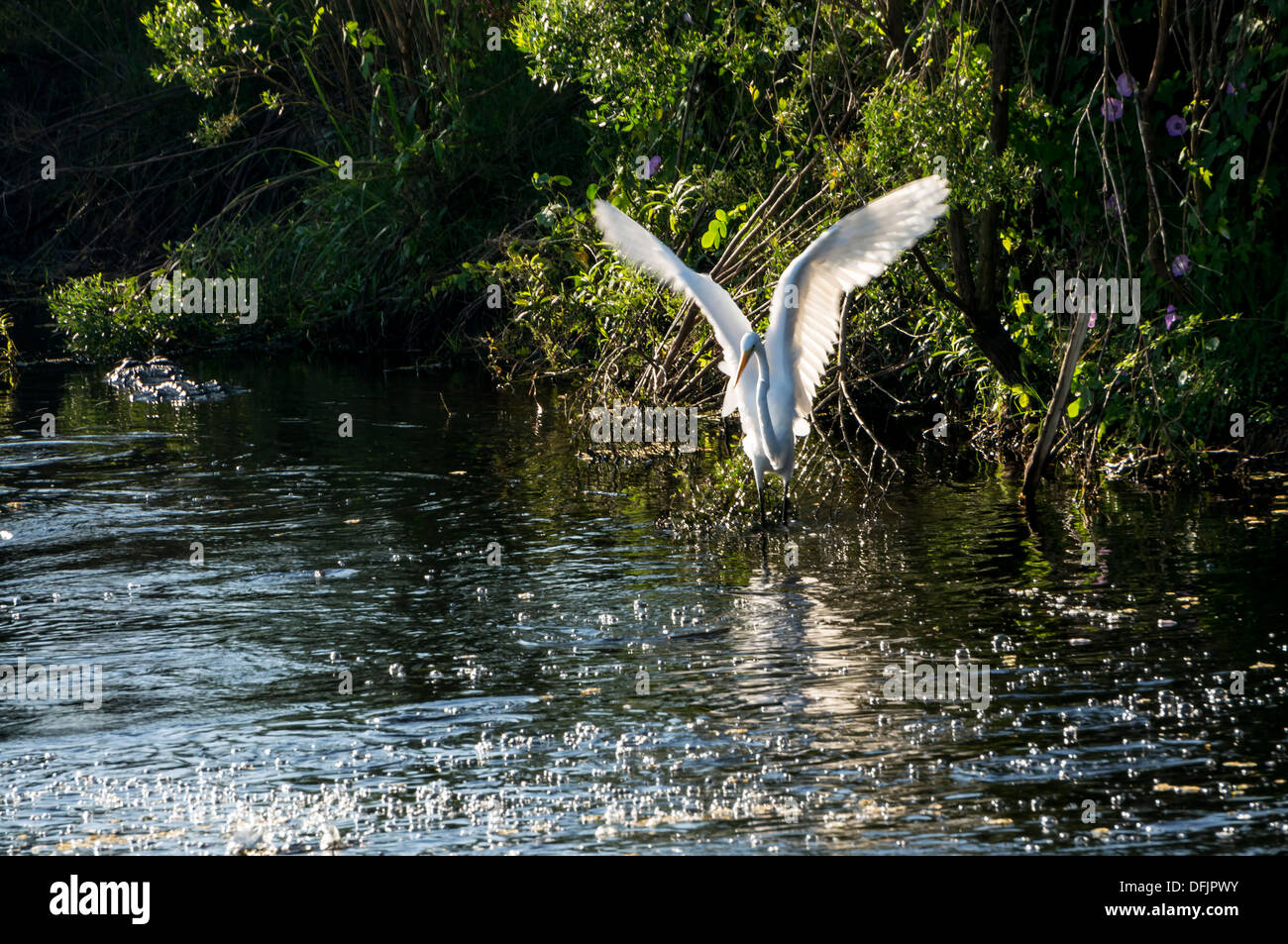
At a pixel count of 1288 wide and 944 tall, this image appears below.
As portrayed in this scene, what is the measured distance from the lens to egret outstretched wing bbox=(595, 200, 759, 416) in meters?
8.78

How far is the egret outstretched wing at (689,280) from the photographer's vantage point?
8.78 metres

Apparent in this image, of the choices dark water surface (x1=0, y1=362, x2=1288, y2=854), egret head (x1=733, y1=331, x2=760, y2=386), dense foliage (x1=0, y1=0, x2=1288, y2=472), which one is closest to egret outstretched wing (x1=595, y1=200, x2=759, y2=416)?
egret head (x1=733, y1=331, x2=760, y2=386)

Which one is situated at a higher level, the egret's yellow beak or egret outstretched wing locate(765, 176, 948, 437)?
egret outstretched wing locate(765, 176, 948, 437)

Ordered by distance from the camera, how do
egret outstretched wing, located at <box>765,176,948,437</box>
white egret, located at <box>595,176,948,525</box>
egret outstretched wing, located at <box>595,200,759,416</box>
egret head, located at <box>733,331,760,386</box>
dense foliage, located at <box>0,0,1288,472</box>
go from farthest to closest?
dense foliage, located at <box>0,0,1288,472</box> < egret outstretched wing, located at <box>595,200,759,416</box> < egret head, located at <box>733,331,760,386</box> < white egret, located at <box>595,176,948,525</box> < egret outstretched wing, located at <box>765,176,948,437</box>

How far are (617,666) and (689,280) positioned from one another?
296cm

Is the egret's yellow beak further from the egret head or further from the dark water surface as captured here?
the dark water surface

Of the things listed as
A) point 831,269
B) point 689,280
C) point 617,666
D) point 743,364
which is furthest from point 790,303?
point 617,666

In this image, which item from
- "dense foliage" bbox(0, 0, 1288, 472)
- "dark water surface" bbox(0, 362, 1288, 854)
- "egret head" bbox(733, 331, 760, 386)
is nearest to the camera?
"dark water surface" bbox(0, 362, 1288, 854)

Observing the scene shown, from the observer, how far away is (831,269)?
27.9 ft

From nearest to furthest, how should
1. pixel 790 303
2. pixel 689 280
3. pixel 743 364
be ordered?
1. pixel 790 303
2. pixel 743 364
3. pixel 689 280

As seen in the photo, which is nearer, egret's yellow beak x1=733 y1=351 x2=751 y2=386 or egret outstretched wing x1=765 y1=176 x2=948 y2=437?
egret outstretched wing x1=765 y1=176 x2=948 y2=437

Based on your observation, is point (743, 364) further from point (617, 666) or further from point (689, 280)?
point (617, 666)

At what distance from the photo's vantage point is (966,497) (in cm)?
966

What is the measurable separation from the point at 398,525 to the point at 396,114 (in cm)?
961
